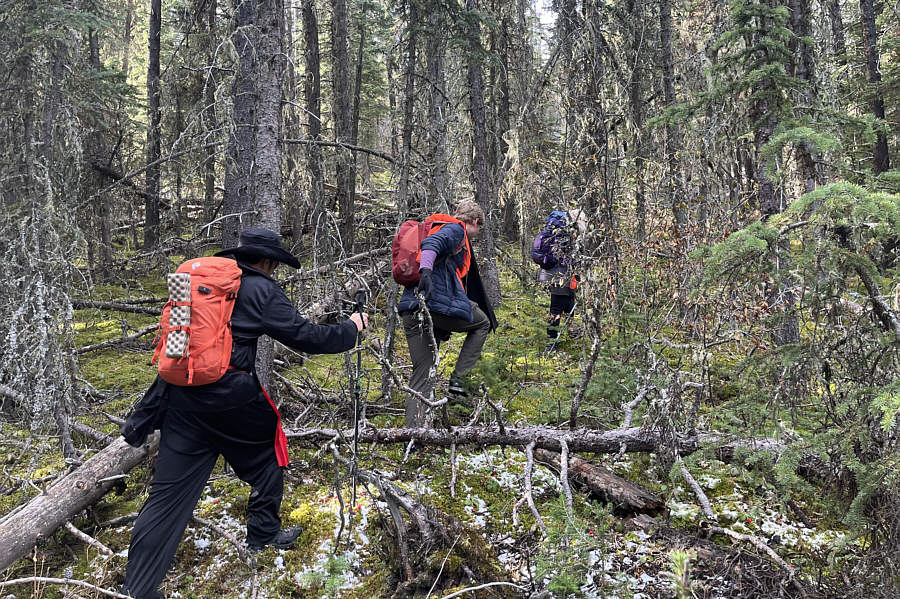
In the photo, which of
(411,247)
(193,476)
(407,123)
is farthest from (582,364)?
(193,476)

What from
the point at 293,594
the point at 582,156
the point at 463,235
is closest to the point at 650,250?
the point at 582,156

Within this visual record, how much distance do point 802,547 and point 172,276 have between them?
4.35 metres

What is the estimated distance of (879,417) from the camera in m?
2.58

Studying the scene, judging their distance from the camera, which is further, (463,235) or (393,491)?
(463,235)

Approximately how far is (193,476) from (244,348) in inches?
34.7

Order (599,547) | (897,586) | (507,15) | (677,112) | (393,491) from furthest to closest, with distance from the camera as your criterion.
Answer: (507,15) → (677,112) → (393,491) → (599,547) → (897,586)

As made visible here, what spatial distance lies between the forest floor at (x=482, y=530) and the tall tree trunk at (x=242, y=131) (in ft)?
8.19

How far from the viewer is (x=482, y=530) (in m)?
3.95

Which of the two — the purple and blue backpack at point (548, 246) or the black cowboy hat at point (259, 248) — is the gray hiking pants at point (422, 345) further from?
the purple and blue backpack at point (548, 246)

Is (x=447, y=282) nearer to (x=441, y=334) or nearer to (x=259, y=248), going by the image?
(x=441, y=334)

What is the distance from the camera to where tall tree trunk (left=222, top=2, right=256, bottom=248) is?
529 centimetres

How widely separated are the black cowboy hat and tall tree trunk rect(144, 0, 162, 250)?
342 inches

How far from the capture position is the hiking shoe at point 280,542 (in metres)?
3.78

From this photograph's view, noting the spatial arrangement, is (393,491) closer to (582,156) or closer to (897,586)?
(897,586)
